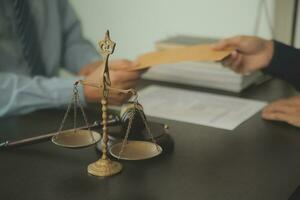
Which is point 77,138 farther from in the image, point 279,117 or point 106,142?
→ point 279,117

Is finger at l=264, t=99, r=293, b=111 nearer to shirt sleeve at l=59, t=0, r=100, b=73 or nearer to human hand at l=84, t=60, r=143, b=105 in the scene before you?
human hand at l=84, t=60, r=143, b=105

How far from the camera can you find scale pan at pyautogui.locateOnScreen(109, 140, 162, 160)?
33.5 inches

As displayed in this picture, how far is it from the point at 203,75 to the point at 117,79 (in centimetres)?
41

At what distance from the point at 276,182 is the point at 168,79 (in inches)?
29.6

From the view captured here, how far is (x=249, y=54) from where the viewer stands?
4.57 feet

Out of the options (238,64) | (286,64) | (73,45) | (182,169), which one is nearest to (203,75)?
(238,64)

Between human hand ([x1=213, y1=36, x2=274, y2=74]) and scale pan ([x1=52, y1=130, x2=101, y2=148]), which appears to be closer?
scale pan ([x1=52, y1=130, x2=101, y2=148])

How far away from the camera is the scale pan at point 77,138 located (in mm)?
905

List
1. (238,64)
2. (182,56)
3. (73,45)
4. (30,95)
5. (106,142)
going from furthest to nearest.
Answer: (73,45)
(238,64)
(30,95)
(182,56)
(106,142)

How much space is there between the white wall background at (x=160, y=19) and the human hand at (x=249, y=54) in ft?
1.27

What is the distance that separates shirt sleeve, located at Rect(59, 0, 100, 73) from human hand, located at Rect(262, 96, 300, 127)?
69 cm

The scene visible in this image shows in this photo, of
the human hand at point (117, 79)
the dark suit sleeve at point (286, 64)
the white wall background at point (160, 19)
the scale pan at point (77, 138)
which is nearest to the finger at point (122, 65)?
the human hand at point (117, 79)

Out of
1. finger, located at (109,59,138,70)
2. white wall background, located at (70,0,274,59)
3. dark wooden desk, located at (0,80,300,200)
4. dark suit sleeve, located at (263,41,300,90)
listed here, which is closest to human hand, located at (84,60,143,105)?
finger, located at (109,59,138,70)

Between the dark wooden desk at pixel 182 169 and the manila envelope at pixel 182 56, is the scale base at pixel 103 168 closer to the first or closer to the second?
the dark wooden desk at pixel 182 169
